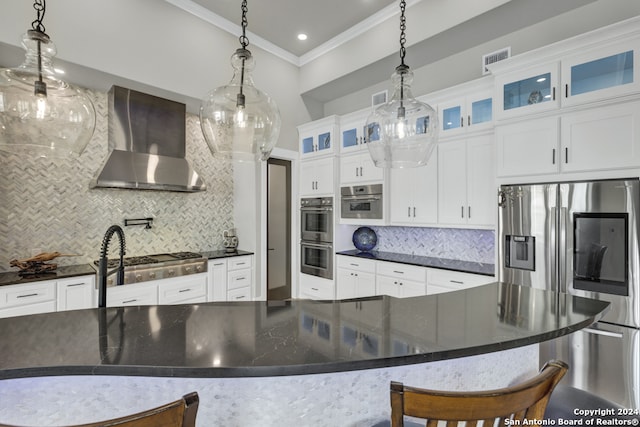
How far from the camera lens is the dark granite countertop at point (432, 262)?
3.09 metres

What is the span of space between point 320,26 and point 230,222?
3.00 m

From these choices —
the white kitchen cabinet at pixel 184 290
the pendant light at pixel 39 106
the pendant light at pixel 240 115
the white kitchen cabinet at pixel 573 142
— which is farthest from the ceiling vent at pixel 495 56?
the white kitchen cabinet at pixel 184 290

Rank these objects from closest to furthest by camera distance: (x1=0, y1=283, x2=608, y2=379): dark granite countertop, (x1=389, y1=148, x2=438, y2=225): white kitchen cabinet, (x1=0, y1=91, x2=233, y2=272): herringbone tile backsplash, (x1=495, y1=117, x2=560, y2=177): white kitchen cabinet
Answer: (x1=0, y1=283, x2=608, y2=379): dark granite countertop
(x1=495, y1=117, x2=560, y2=177): white kitchen cabinet
(x1=0, y1=91, x2=233, y2=272): herringbone tile backsplash
(x1=389, y1=148, x2=438, y2=225): white kitchen cabinet

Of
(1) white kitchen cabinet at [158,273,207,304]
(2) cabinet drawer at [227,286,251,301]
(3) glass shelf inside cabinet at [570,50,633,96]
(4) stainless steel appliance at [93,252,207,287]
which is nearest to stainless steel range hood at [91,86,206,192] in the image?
(4) stainless steel appliance at [93,252,207,287]

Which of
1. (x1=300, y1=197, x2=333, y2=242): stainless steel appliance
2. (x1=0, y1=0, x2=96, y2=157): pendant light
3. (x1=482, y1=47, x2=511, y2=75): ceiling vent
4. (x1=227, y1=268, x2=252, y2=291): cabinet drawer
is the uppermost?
(x1=482, y1=47, x2=511, y2=75): ceiling vent

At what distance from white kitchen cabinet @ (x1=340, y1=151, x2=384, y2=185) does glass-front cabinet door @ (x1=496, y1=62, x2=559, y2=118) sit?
153 cm

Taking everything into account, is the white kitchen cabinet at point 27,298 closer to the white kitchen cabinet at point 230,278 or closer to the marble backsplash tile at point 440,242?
the white kitchen cabinet at point 230,278

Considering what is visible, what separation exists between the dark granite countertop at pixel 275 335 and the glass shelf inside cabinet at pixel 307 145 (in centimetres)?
353

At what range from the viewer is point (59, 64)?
271 centimetres

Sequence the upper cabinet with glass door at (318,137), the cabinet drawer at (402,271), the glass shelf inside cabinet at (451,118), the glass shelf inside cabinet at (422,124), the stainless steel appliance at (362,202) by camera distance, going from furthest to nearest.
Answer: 1. the upper cabinet with glass door at (318,137)
2. the stainless steel appliance at (362,202)
3. the cabinet drawer at (402,271)
4. the glass shelf inside cabinet at (451,118)
5. the glass shelf inside cabinet at (422,124)

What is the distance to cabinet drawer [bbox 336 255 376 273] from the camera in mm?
3842

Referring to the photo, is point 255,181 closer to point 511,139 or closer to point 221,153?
point 221,153

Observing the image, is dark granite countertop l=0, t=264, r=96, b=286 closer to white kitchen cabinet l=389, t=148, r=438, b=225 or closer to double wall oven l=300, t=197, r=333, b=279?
double wall oven l=300, t=197, r=333, b=279

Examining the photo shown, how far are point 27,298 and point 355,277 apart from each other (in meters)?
3.35
